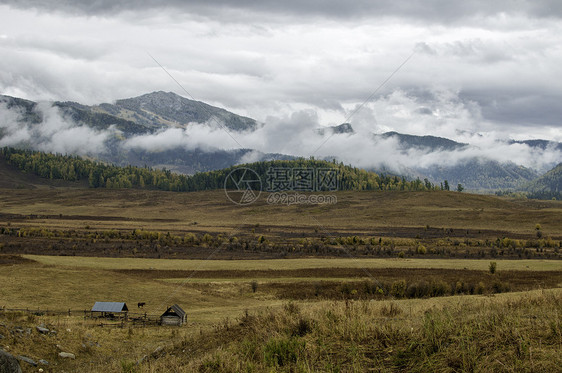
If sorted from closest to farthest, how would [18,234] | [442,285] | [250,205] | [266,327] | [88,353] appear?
[266,327] < [88,353] < [442,285] < [18,234] < [250,205]

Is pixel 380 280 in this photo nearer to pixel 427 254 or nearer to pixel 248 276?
pixel 248 276

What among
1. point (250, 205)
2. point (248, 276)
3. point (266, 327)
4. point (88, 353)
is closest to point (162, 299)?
point (248, 276)

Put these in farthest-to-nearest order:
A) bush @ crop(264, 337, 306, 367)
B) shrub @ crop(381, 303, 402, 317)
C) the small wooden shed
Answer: the small wooden shed < shrub @ crop(381, 303, 402, 317) < bush @ crop(264, 337, 306, 367)

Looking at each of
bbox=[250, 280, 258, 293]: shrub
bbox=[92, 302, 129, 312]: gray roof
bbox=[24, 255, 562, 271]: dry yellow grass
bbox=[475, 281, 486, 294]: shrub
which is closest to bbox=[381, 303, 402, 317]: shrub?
bbox=[92, 302, 129, 312]: gray roof

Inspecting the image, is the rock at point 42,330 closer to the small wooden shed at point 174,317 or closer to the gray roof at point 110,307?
the small wooden shed at point 174,317

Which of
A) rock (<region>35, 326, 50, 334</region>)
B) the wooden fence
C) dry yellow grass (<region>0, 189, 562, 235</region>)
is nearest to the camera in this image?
rock (<region>35, 326, 50, 334</region>)

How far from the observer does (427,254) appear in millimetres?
68125

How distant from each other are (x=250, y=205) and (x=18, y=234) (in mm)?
85265

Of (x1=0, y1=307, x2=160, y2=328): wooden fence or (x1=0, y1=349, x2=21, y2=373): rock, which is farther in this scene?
(x1=0, y1=307, x2=160, y2=328): wooden fence

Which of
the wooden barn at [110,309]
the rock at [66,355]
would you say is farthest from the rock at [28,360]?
the wooden barn at [110,309]

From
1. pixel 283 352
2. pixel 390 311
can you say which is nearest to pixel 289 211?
pixel 390 311

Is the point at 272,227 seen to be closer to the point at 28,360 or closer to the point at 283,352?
the point at 28,360

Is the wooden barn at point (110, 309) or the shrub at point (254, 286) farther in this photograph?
the shrub at point (254, 286)

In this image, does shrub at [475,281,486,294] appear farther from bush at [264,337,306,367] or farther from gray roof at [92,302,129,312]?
bush at [264,337,306,367]
